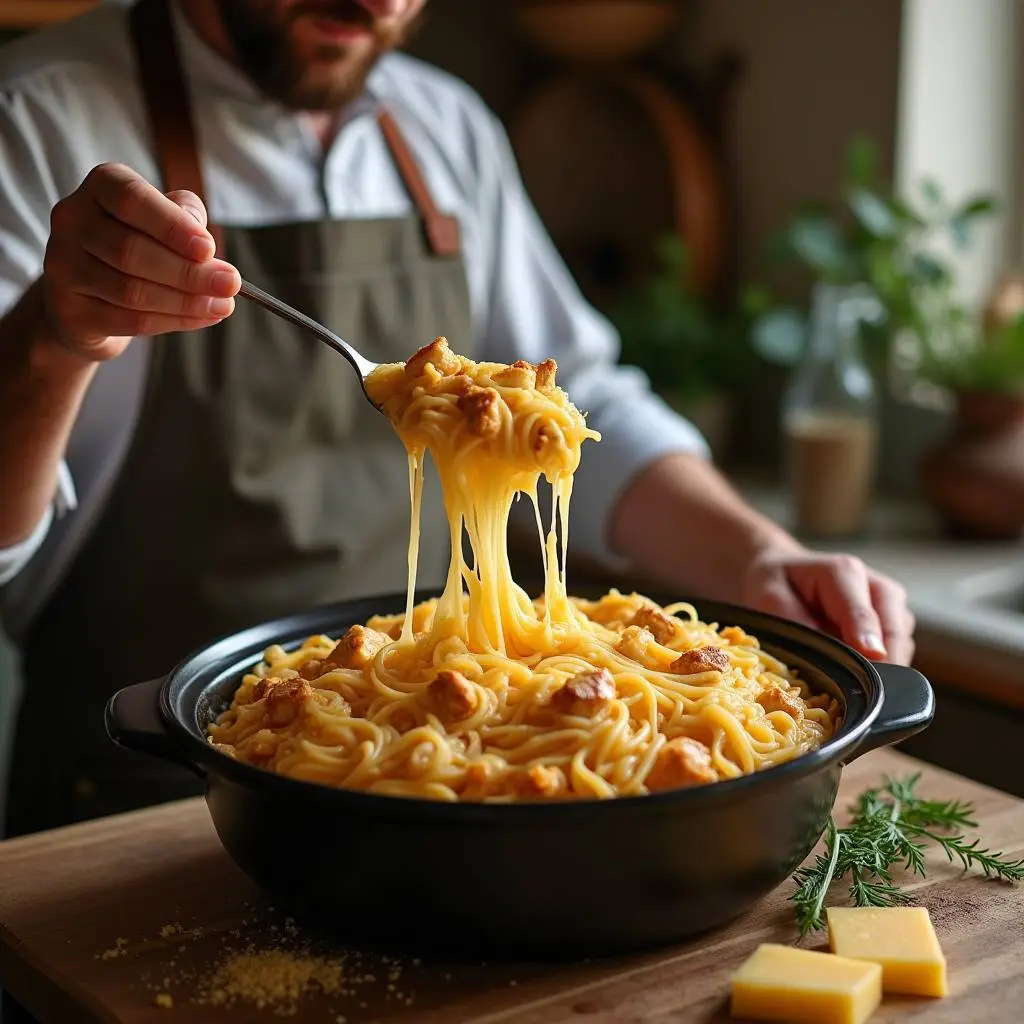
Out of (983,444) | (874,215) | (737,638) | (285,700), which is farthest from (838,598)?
(874,215)

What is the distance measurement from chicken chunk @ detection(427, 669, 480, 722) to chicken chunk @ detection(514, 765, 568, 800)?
10cm

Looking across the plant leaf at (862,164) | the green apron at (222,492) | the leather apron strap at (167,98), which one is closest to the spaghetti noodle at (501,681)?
the green apron at (222,492)

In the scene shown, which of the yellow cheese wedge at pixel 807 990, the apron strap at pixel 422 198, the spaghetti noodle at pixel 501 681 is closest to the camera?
the yellow cheese wedge at pixel 807 990

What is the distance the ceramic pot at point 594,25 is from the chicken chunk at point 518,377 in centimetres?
220

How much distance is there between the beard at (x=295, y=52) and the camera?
1947mm

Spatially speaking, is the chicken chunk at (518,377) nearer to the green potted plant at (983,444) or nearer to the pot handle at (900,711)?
the pot handle at (900,711)

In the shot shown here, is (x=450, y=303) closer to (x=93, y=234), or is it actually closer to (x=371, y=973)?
(x=93, y=234)

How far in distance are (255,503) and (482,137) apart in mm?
819

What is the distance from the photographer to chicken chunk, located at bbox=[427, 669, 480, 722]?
1.26 m

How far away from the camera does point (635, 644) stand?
1411mm

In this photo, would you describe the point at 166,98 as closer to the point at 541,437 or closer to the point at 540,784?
the point at 541,437

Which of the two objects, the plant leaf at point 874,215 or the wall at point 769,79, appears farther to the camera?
the wall at point 769,79

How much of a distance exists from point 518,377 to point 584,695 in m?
0.35

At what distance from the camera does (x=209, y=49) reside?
79.6 inches
